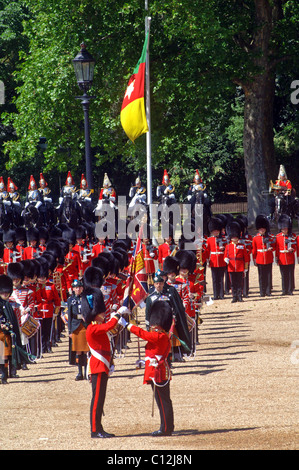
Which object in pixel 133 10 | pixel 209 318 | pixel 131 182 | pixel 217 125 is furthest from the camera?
pixel 131 182

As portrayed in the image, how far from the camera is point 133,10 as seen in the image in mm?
30266

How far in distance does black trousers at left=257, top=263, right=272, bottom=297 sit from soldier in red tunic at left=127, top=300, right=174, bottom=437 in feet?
32.3

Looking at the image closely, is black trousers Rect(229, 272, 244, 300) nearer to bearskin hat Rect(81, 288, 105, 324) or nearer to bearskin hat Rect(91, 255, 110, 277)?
bearskin hat Rect(91, 255, 110, 277)

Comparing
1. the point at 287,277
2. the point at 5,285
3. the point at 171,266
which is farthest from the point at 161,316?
the point at 287,277

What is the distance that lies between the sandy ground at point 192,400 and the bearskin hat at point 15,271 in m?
1.37

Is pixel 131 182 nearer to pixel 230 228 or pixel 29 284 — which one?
pixel 230 228

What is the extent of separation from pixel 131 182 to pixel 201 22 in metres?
18.1

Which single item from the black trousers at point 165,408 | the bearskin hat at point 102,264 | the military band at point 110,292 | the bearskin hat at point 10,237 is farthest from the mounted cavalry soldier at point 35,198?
the black trousers at point 165,408

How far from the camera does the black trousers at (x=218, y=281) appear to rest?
19.8m

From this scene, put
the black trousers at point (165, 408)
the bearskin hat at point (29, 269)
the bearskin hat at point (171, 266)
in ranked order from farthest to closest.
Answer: the bearskin hat at point (29, 269) → the bearskin hat at point (171, 266) → the black trousers at point (165, 408)

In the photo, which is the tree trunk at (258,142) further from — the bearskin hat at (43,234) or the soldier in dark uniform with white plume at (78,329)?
the soldier in dark uniform with white plume at (78,329)

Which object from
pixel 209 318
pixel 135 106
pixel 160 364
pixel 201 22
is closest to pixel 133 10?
pixel 201 22

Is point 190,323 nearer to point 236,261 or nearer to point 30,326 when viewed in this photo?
point 30,326

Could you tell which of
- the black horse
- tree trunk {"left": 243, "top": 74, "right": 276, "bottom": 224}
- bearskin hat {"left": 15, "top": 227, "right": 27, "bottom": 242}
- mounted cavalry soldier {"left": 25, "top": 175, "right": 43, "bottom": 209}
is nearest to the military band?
bearskin hat {"left": 15, "top": 227, "right": 27, "bottom": 242}
